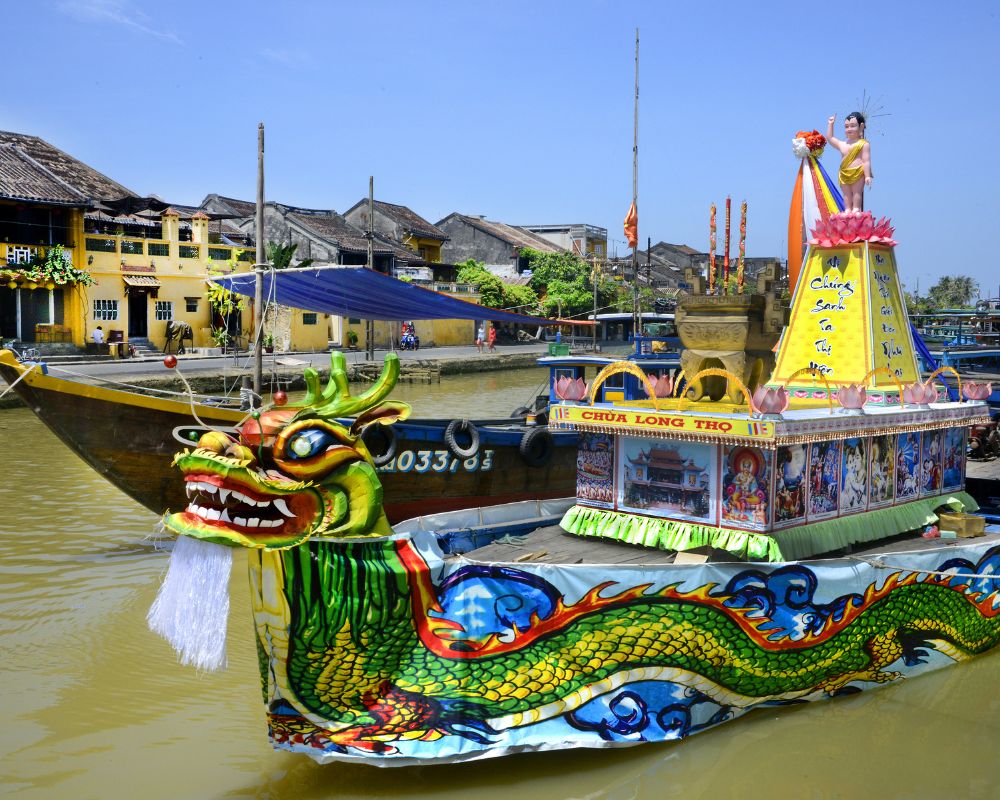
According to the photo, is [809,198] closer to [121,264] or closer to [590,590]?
[590,590]

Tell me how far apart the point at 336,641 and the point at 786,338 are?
5.46 meters

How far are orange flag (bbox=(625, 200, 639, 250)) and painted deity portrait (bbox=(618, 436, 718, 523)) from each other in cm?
1280

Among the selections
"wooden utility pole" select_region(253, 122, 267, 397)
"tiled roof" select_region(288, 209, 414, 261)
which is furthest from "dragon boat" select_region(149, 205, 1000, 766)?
"tiled roof" select_region(288, 209, 414, 261)

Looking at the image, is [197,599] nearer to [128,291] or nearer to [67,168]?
[128,291]

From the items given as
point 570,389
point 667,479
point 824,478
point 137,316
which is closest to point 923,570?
point 824,478

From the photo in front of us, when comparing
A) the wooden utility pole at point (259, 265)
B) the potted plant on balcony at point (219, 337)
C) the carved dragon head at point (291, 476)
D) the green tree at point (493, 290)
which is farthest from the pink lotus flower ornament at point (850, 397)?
the green tree at point (493, 290)

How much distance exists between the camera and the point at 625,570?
539 centimetres

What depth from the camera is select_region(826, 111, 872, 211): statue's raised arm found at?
8516 millimetres

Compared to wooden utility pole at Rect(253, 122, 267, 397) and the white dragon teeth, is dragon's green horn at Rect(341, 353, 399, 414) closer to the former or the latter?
the white dragon teeth

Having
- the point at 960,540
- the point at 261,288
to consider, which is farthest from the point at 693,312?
the point at 261,288

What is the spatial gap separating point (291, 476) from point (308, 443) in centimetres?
21

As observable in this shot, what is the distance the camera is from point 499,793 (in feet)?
17.7

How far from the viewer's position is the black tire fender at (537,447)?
39.5 ft

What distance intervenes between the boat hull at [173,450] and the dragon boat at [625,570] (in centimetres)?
419
